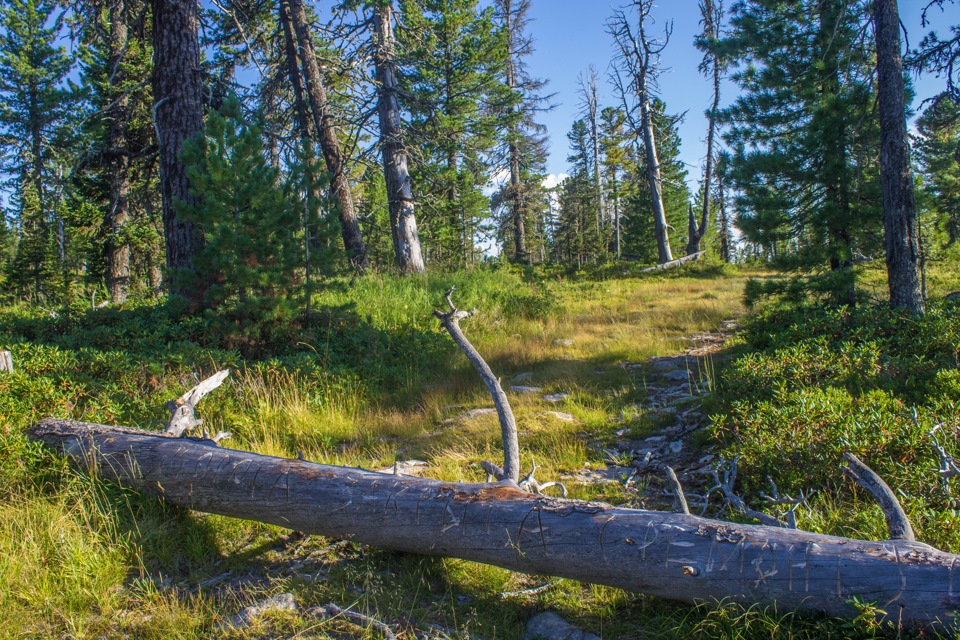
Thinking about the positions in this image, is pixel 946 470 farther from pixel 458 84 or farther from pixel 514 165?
pixel 514 165

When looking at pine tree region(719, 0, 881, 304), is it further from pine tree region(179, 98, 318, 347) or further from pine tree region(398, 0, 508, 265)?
pine tree region(398, 0, 508, 265)

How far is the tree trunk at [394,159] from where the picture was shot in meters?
13.3

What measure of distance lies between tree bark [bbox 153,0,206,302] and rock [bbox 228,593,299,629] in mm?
7046

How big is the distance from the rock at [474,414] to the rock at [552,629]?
3141 millimetres

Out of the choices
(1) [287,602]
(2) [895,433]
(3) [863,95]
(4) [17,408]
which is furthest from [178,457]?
(3) [863,95]

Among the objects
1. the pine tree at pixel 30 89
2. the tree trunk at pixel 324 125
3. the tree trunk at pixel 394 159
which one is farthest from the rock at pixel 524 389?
the pine tree at pixel 30 89

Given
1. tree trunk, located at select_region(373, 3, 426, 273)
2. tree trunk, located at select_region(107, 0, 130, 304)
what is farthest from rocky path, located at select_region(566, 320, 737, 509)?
tree trunk, located at select_region(107, 0, 130, 304)

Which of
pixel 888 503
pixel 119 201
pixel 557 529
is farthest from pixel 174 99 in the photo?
pixel 888 503

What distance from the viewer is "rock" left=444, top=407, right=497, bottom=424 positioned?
568 cm

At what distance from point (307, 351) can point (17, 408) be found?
333 cm

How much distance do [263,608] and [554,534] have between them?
1516mm

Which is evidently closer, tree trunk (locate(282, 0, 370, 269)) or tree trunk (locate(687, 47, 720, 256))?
tree trunk (locate(282, 0, 370, 269))

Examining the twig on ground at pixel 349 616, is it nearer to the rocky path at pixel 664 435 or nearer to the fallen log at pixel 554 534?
the fallen log at pixel 554 534

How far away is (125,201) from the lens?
14172 millimetres
